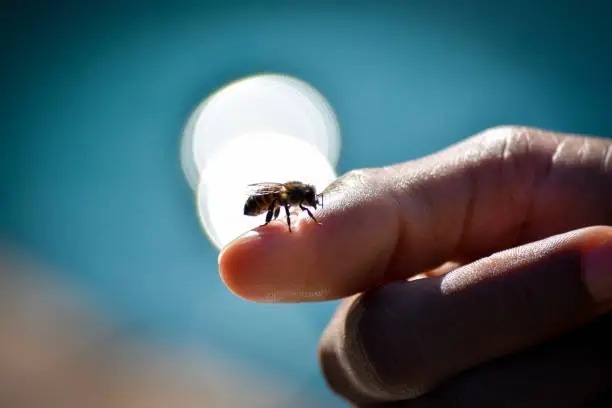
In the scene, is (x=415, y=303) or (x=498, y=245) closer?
(x=415, y=303)

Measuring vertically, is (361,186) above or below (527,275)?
above

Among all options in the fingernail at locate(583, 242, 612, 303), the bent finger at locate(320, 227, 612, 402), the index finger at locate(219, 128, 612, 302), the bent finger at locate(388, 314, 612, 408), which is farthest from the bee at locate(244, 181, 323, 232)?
the fingernail at locate(583, 242, 612, 303)

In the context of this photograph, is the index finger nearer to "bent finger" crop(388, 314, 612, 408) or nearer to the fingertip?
the fingertip

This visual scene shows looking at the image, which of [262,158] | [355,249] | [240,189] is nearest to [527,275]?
[355,249]

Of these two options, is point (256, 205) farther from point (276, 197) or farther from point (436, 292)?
point (436, 292)

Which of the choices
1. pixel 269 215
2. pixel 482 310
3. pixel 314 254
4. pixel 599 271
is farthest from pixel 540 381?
pixel 269 215

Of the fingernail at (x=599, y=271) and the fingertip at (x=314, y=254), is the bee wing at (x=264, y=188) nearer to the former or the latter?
the fingertip at (x=314, y=254)

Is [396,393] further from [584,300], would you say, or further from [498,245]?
[498,245]
